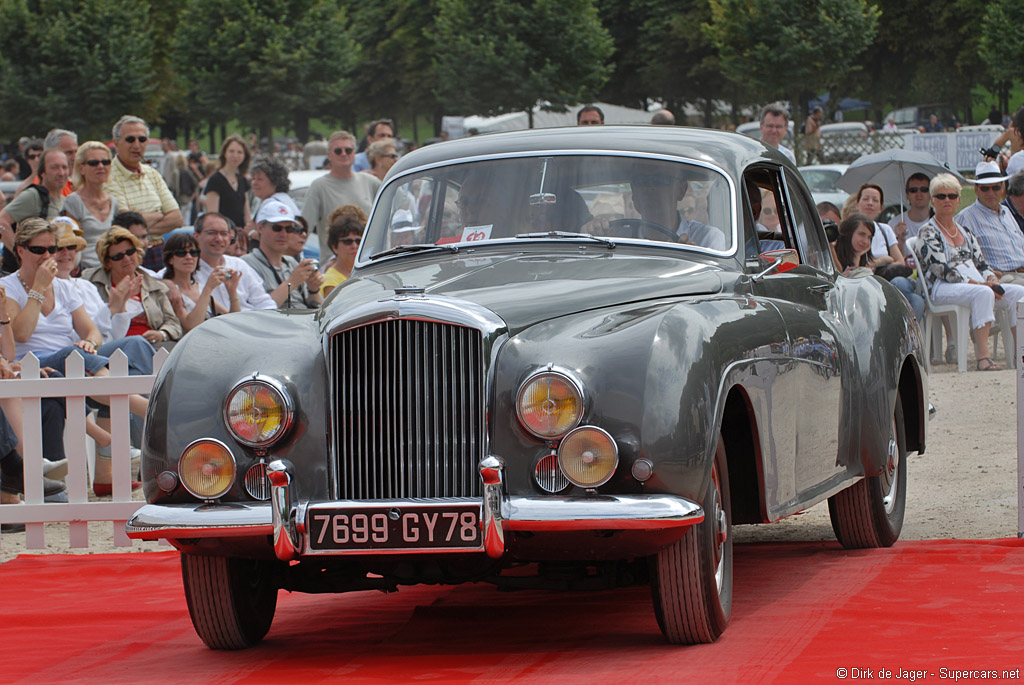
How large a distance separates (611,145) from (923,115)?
64.1m

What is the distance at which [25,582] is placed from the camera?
22.9ft

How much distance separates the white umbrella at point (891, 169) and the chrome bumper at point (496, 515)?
13292mm

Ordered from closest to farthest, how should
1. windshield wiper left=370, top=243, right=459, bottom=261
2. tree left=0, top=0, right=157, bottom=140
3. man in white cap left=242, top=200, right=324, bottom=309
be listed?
1. windshield wiper left=370, top=243, right=459, bottom=261
2. man in white cap left=242, top=200, right=324, bottom=309
3. tree left=0, top=0, right=157, bottom=140

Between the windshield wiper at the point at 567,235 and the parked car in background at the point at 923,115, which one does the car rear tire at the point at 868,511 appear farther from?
the parked car in background at the point at 923,115

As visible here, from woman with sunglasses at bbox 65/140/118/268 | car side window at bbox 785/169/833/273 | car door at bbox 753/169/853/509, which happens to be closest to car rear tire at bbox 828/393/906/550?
car door at bbox 753/169/853/509

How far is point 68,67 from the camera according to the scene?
47.3 m

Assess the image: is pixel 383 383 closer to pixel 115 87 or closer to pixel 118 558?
pixel 118 558

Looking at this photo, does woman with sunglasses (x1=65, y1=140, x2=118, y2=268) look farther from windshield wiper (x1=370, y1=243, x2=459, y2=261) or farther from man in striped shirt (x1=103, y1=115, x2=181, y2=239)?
windshield wiper (x1=370, y1=243, x2=459, y2=261)

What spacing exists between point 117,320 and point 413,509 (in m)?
5.91

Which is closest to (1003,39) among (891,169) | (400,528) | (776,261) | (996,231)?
(891,169)

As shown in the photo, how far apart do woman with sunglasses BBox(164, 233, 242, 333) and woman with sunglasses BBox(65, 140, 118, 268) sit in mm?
1139

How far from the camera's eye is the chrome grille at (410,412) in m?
4.77

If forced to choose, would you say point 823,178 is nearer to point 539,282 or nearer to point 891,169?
point 891,169

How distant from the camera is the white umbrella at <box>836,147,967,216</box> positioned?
17.0 m
